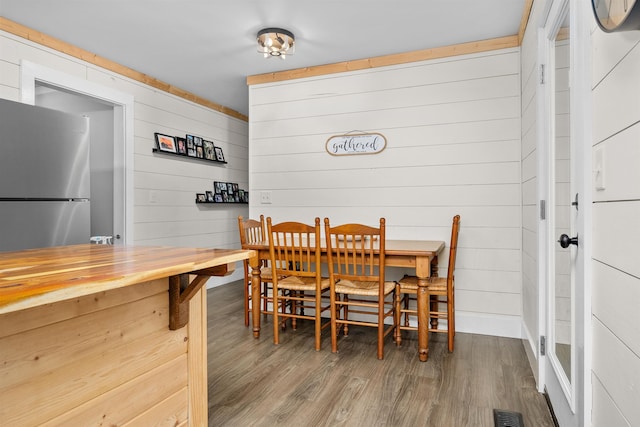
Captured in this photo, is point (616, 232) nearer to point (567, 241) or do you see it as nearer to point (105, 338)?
point (567, 241)

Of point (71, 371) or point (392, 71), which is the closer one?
point (71, 371)

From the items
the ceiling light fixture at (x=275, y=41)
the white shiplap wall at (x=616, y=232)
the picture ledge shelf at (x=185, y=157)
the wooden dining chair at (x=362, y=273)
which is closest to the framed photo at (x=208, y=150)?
the picture ledge shelf at (x=185, y=157)

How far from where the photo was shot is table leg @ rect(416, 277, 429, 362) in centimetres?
266

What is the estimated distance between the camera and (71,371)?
1159 millimetres

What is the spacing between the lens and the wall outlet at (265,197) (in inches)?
159

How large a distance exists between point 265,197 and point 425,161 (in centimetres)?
160

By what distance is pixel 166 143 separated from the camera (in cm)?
439

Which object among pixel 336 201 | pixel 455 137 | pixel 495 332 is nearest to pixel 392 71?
pixel 455 137

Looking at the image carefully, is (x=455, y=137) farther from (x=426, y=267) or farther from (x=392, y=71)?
(x=426, y=267)

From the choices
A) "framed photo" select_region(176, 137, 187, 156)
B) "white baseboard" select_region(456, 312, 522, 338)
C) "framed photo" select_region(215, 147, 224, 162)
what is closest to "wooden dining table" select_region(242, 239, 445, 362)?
"white baseboard" select_region(456, 312, 522, 338)

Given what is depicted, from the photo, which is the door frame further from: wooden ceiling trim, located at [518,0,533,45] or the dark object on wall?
the dark object on wall

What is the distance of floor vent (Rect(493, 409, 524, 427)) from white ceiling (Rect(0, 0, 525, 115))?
8.27 ft

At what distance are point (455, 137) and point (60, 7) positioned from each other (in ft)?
10.1

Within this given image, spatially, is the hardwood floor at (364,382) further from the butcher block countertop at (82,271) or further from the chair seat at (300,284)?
the butcher block countertop at (82,271)
